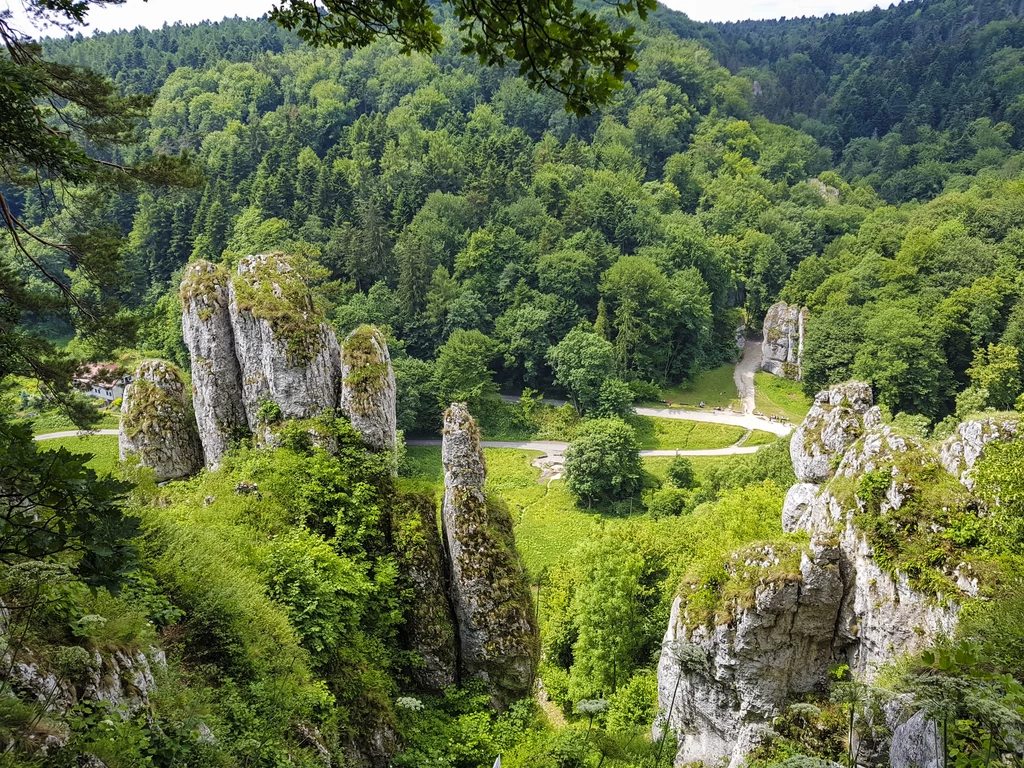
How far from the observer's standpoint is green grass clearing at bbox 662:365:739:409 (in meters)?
64.6

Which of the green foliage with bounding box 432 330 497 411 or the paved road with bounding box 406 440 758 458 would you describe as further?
the green foliage with bounding box 432 330 497 411

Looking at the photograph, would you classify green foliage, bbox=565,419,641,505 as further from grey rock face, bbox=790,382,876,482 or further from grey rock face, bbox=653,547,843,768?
grey rock face, bbox=653,547,843,768

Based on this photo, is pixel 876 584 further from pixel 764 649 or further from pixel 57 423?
pixel 57 423

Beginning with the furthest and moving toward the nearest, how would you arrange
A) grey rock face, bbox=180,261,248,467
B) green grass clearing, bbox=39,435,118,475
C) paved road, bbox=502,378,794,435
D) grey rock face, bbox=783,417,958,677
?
paved road, bbox=502,378,794,435
green grass clearing, bbox=39,435,118,475
grey rock face, bbox=180,261,248,467
grey rock face, bbox=783,417,958,677

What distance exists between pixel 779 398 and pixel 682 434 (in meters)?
15.8

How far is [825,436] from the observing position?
797 inches

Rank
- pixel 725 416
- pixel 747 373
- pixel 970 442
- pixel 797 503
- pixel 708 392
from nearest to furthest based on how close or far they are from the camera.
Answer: pixel 970 442, pixel 797 503, pixel 725 416, pixel 708 392, pixel 747 373

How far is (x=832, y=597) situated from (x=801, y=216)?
298 ft

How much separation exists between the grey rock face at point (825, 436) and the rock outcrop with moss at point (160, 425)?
18.8 metres

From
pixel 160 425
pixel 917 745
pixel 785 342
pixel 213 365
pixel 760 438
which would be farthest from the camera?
pixel 785 342

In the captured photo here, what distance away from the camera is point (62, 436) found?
160 ft

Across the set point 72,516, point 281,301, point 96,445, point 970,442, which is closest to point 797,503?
point 970,442

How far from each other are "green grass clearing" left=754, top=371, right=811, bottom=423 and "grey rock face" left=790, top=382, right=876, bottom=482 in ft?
133

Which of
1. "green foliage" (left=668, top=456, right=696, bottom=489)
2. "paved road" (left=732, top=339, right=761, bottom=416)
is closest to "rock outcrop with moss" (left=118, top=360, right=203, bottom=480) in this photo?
"green foliage" (left=668, top=456, right=696, bottom=489)
